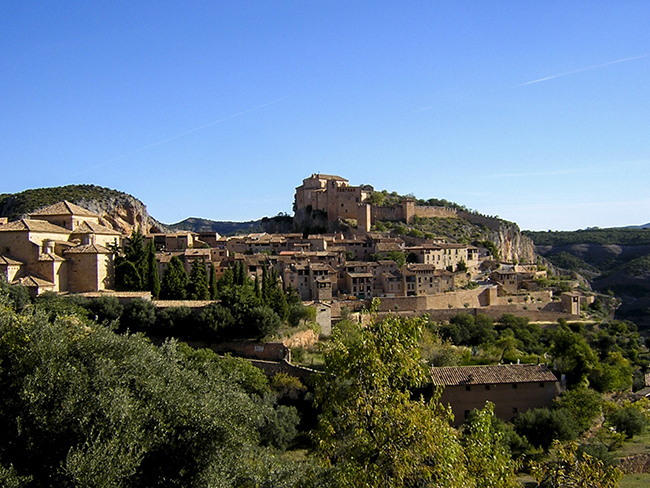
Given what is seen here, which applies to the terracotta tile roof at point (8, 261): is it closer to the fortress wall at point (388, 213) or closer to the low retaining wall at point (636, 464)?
the low retaining wall at point (636, 464)

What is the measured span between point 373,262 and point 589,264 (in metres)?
73.9

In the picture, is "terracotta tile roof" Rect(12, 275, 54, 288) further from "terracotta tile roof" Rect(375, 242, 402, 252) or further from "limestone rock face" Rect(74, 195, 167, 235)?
"terracotta tile roof" Rect(375, 242, 402, 252)

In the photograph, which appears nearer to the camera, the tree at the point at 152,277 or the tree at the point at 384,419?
the tree at the point at 384,419

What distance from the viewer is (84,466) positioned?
965cm

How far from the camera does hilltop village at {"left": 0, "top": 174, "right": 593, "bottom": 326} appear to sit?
2816 cm

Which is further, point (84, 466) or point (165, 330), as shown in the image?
point (165, 330)

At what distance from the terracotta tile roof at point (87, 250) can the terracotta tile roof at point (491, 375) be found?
56.1 feet

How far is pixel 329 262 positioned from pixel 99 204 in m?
22.7

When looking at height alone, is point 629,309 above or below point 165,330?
below

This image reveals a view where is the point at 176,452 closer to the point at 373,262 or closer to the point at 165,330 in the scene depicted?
the point at 165,330

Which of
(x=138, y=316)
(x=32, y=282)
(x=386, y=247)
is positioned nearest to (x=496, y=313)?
(x=386, y=247)

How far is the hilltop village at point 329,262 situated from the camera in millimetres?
28156

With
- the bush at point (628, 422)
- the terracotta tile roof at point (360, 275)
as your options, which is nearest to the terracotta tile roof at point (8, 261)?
the terracotta tile roof at point (360, 275)

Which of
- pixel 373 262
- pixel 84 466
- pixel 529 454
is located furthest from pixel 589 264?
pixel 84 466
